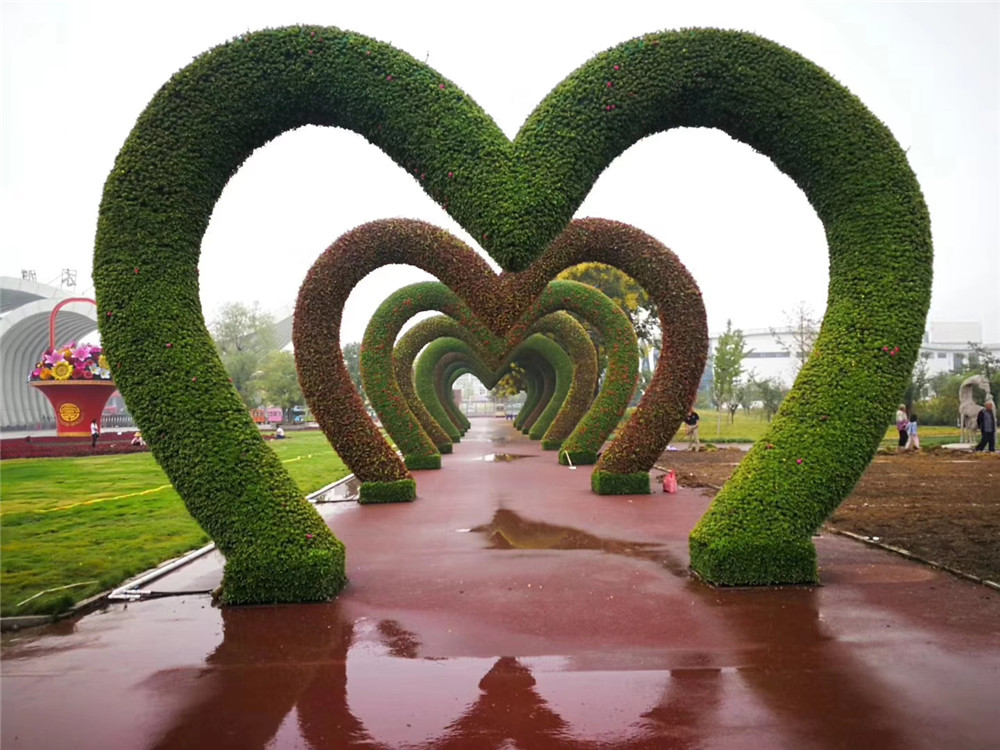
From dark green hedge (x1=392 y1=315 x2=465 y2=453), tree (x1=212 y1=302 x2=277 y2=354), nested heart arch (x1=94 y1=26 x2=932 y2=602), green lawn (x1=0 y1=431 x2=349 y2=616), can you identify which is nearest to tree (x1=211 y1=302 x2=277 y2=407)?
tree (x1=212 y1=302 x2=277 y2=354)

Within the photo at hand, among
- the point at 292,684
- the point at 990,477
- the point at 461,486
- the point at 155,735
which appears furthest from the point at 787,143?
the point at 990,477

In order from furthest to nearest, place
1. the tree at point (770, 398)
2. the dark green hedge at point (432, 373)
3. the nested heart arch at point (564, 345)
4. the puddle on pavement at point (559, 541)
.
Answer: the tree at point (770, 398) < the dark green hedge at point (432, 373) < the nested heart arch at point (564, 345) < the puddle on pavement at point (559, 541)

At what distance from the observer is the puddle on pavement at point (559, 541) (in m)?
7.44

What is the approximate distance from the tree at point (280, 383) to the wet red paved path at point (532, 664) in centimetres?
3870

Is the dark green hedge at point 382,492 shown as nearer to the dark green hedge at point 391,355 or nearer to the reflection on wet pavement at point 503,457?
the dark green hedge at point 391,355

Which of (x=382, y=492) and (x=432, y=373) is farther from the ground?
(x=432, y=373)

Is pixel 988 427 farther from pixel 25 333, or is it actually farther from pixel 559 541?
pixel 25 333

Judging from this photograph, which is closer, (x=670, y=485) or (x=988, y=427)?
(x=670, y=485)

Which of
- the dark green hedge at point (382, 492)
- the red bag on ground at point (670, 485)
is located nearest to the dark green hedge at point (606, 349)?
the red bag on ground at point (670, 485)

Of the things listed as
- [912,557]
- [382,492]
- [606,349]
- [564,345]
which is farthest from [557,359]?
[912,557]

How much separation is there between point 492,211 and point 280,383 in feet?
136

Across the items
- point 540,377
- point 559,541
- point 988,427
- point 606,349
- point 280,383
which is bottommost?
point 559,541

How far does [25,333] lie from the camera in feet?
29.4

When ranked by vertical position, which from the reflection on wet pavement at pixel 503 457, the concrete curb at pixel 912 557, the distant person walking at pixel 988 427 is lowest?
the reflection on wet pavement at pixel 503 457
